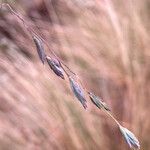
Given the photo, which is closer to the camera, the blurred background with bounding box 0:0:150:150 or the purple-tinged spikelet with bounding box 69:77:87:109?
the purple-tinged spikelet with bounding box 69:77:87:109

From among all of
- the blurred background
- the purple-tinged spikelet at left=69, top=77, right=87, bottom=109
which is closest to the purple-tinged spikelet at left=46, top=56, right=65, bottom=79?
the purple-tinged spikelet at left=69, top=77, right=87, bottom=109

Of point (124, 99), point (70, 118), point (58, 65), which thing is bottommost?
point (124, 99)

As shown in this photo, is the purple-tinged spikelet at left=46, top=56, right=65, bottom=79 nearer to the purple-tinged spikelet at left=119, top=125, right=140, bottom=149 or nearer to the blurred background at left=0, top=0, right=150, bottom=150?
the purple-tinged spikelet at left=119, top=125, right=140, bottom=149

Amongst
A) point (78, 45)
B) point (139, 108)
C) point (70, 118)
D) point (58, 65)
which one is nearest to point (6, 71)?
point (78, 45)

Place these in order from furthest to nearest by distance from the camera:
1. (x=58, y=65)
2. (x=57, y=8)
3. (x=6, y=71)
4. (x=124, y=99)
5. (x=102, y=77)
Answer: (x=57, y=8), (x=6, y=71), (x=102, y=77), (x=124, y=99), (x=58, y=65)

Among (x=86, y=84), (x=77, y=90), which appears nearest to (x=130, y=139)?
(x=77, y=90)

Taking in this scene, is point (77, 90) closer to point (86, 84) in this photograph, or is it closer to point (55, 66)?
point (55, 66)

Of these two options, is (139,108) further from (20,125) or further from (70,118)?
(20,125)

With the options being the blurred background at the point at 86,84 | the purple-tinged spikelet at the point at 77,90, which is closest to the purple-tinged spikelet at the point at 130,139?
the purple-tinged spikelet at the point at 77,90
